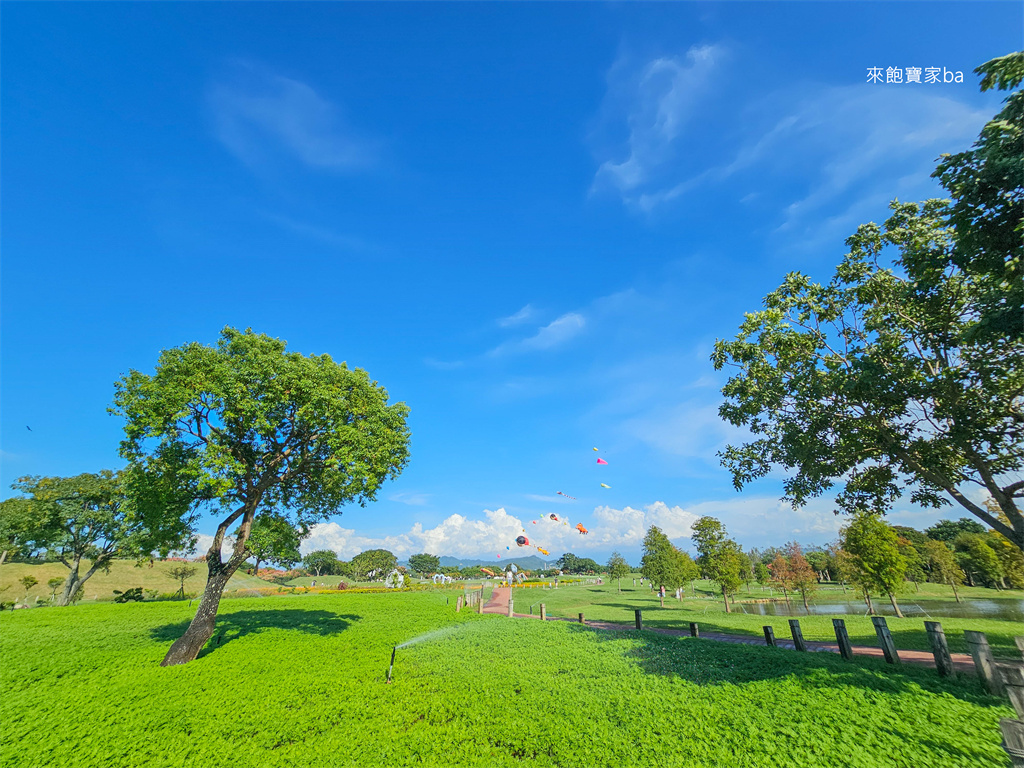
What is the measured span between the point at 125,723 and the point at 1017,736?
609 inches

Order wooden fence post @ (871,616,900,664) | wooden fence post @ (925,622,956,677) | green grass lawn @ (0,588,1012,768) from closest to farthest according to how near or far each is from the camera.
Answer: green grass lawn @ (0,588,1012,768) < wooden fence post @ (925,622,956,677) < wooden fence post @ (871,616,900,664)

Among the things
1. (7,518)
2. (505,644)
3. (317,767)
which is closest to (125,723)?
(317,767)

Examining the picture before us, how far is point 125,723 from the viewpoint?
30.5ft

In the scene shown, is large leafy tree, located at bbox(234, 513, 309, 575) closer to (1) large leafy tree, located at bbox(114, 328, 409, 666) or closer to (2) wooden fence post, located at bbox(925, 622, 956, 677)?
(1) large leafy tree, located at bbox(114, 328, 409, 666)

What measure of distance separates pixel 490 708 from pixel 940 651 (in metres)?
11.3

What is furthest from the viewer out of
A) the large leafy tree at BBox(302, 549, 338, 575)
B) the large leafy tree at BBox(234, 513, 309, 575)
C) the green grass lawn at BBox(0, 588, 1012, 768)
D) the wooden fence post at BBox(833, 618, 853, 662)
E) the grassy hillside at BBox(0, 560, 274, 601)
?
the large leafy tree at BBox(302, 549, 338, 575)

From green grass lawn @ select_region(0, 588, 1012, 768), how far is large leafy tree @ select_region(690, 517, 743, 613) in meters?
19.3

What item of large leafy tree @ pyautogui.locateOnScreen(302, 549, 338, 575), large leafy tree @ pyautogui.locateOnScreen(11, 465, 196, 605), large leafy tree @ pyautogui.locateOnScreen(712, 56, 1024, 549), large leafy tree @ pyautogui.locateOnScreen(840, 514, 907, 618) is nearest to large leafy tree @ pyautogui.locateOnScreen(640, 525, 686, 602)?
large leafy tree @ pyautogui.locateOnScreen(840, 514, 907, 618)

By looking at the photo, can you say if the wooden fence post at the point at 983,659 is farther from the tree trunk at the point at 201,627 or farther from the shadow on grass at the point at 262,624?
the shadow on grass at the point at 262,624

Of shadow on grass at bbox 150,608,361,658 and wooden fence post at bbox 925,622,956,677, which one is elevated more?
wooden fence post at bbox 925,622,956,677

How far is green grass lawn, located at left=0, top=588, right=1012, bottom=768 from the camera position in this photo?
762 cm

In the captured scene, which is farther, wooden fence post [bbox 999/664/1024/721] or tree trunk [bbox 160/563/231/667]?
tree trunk [bbox 160/563/231/667]

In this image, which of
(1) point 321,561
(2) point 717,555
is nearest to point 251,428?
(2) point 717,555

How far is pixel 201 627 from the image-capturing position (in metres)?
14.6
